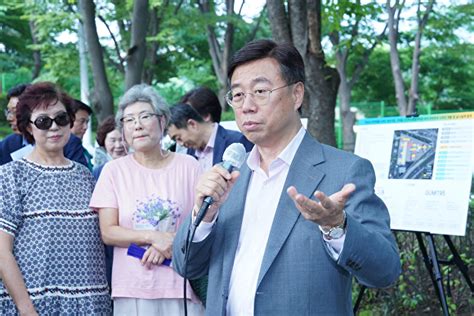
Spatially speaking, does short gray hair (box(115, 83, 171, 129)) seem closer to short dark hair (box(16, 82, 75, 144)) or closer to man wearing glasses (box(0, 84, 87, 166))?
short dark hair (box(16, 82, 75, 144))

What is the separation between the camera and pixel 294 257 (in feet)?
8.12

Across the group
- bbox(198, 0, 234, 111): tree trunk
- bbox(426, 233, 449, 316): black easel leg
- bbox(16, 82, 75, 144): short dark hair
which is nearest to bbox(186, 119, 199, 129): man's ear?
bbox(16, 82, 75, 144): short dark hair

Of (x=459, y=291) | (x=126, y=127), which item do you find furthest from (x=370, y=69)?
(x=126, y=127)

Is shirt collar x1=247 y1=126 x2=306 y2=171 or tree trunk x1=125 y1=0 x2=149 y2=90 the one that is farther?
tree trunk x1=125 y1=0 x2=149 y2=90

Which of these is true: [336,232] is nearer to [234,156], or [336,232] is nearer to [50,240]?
[234,156]

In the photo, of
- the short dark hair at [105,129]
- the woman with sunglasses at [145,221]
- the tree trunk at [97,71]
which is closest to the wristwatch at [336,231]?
the woman with sunglasses at [145,221]

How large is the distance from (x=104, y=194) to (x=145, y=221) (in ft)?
0.91

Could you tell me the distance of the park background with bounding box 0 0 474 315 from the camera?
21.7 feet

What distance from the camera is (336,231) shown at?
229 cm

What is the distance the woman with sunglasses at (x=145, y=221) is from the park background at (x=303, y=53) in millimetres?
3024

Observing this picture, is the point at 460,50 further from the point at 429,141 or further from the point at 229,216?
the point at 229,216

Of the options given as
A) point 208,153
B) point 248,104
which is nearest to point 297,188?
point 248,104

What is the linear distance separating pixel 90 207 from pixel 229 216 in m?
1.29

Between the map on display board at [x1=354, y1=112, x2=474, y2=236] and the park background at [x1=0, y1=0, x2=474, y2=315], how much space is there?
1.19m
